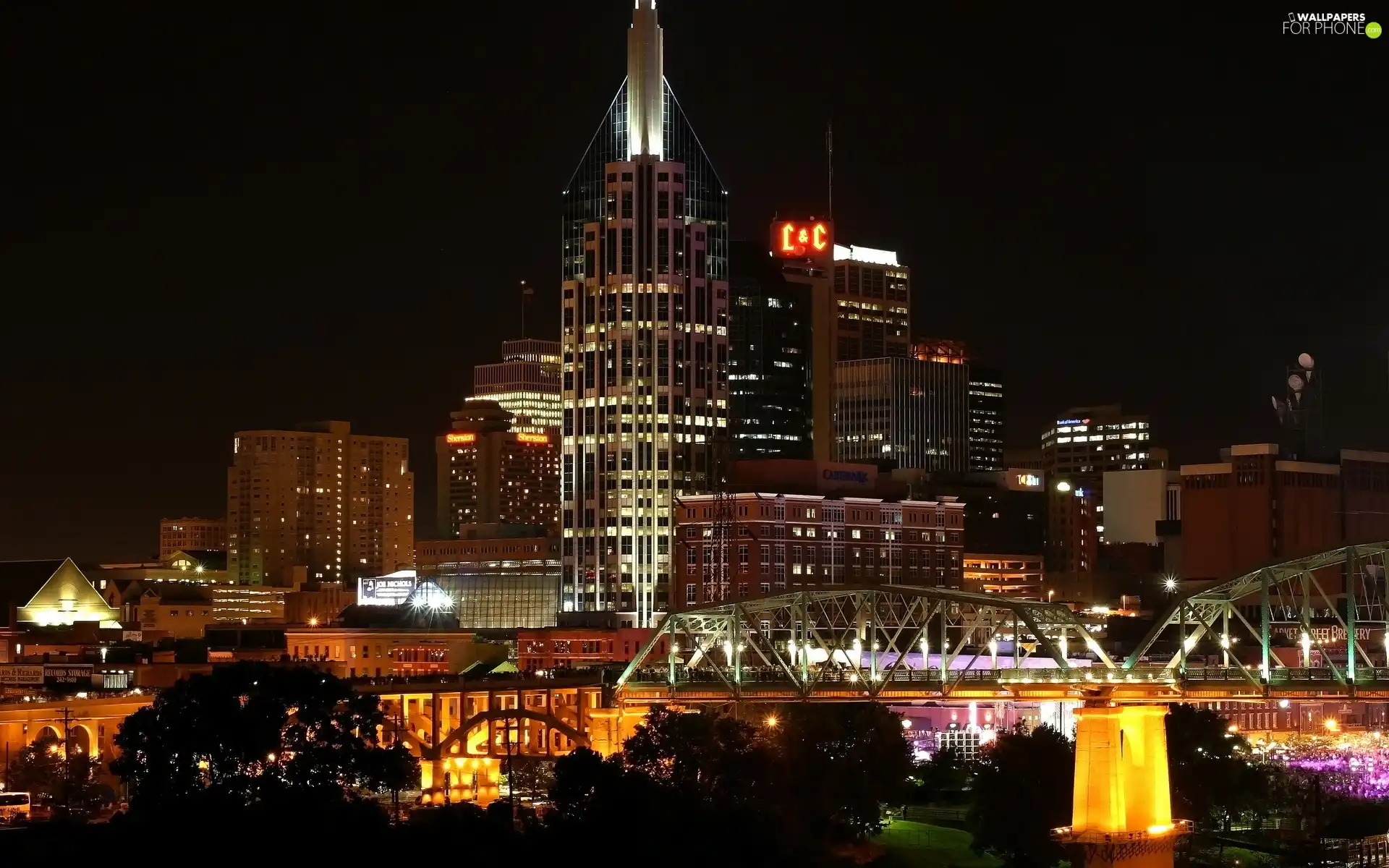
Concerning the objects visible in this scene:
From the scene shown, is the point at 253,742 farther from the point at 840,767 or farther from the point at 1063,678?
the point at 1063,678

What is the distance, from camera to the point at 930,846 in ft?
522

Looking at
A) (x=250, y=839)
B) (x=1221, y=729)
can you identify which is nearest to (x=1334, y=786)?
(x=1221, y=729)

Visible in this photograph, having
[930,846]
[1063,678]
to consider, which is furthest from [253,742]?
[1063,678]

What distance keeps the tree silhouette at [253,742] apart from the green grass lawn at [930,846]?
1364 inches

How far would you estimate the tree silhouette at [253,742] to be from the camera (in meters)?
127

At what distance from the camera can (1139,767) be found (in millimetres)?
138250

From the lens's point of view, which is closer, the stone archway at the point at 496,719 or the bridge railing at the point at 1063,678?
the bridge railing at the point at 1063,678

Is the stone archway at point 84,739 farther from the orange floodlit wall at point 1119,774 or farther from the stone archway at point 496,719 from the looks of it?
the orange floodlit wall at point 1119,774

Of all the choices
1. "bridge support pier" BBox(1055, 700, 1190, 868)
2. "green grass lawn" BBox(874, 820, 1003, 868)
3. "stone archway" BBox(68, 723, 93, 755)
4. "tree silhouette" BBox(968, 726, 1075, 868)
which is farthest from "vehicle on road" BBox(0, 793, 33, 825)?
"tree silhouette" BBox(968, 726, 1075, 868)

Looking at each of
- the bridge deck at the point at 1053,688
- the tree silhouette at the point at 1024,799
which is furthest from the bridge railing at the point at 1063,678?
the tree silhouette at the point at 1024,799

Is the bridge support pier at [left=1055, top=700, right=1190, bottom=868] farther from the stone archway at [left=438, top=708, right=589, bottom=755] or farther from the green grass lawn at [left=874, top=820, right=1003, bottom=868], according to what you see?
the stone archway at [left=438, top=708, right=589, bottom=755]

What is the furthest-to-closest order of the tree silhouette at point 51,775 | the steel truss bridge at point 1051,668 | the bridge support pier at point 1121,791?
the tree silhouette at point 51,775 → the steel truss bridge at point 1051,668 → the bridge support pier at point 1121,791

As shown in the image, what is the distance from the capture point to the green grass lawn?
506 feet

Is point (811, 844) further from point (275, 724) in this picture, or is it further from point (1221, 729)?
point (1221, 729)
